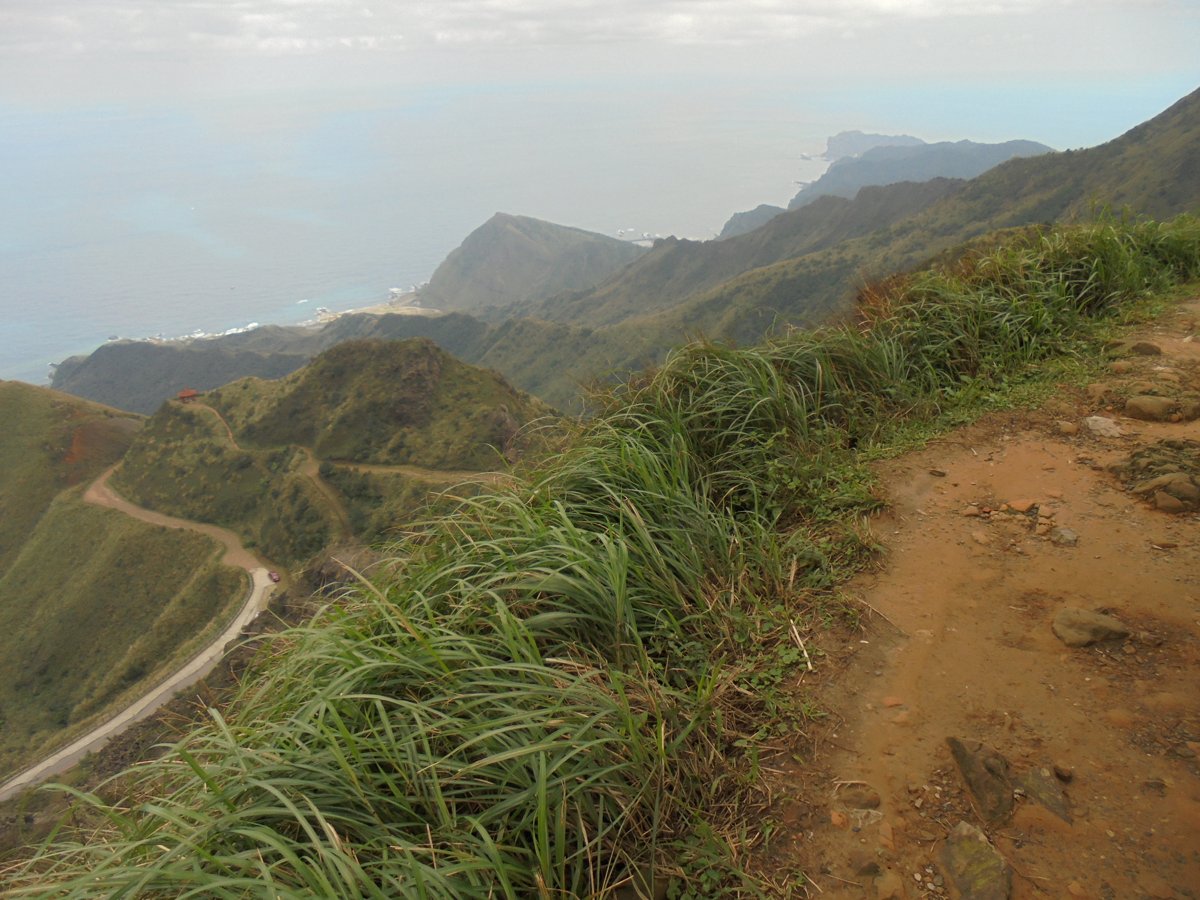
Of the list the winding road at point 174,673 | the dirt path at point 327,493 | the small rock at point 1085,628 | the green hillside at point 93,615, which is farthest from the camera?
the dirt path at point 327,493

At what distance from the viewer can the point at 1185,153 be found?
63500 mm

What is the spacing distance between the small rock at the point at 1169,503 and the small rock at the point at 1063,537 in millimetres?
477

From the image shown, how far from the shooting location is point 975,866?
1995 millimetres

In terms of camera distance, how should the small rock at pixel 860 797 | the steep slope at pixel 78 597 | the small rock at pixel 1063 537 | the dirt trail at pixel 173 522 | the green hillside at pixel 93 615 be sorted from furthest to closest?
1. the dirt trail at pixel 173 522
2. the steep slope at pixel 78 597
3. the green hillside at pixel 93 615
4. the small rock at pixel 1063 537
5. the small rock at pixel 860 797

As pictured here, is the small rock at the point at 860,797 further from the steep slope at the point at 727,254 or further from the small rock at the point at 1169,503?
the steep slope at the point at 727,254

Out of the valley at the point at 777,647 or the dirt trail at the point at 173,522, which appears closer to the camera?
the valley at the point at 777,647

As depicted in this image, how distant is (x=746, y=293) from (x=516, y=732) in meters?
82.6

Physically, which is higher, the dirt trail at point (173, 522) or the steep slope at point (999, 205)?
the steep slope at point (999, 205)

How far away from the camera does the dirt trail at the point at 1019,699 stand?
2.03m

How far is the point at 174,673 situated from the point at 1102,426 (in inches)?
1657

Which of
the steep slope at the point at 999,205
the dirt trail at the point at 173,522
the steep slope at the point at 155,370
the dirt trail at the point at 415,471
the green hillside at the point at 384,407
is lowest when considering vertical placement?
the steep slope at the point at 155,370

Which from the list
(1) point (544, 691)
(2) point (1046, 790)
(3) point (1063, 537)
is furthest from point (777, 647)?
(3) point (1063, 537)

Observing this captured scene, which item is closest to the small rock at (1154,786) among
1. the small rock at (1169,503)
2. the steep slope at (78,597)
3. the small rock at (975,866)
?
the small rock at (975,866)

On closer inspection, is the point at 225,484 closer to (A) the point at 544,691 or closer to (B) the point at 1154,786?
(A) the point at 544,691
